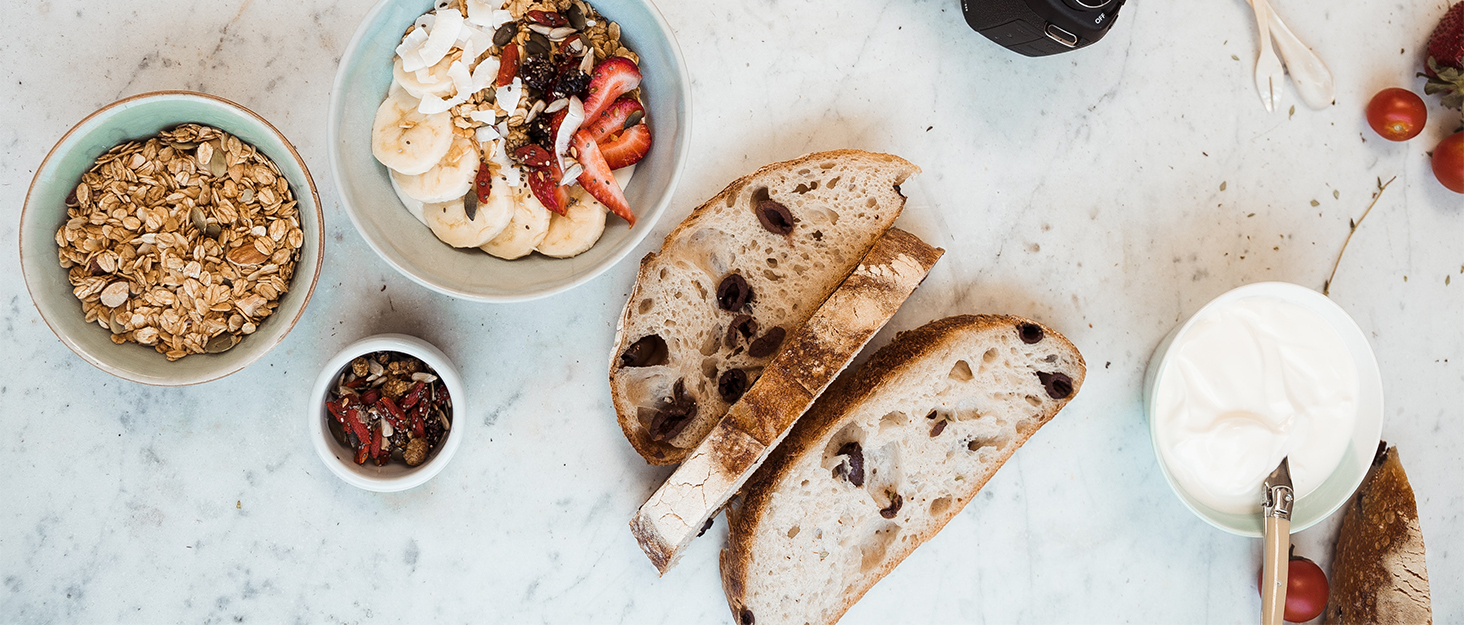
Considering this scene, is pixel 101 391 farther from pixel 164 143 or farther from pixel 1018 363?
pixel 1018 363

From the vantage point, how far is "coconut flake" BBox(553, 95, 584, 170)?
51.0 inches

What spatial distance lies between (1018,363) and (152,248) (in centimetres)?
156

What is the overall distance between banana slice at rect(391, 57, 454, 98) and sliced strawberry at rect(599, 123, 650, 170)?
260 mm

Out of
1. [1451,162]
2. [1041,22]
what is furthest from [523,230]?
[1451,162]

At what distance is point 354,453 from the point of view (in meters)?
1.50

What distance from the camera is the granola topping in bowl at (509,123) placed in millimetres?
1292

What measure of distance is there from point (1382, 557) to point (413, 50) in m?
2.10

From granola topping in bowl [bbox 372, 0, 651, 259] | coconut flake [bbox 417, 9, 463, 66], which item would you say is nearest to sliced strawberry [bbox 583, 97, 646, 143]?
granola topping in bowl [bbox 372, 0, 651, 259]

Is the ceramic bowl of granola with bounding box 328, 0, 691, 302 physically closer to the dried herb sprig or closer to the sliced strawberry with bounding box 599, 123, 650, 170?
the sliced strawberry with bounding box 599, 123, 650, 170

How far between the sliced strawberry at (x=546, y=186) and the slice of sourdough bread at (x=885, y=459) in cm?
64

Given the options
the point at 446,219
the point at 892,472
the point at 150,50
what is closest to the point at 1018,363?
the point at 892,472

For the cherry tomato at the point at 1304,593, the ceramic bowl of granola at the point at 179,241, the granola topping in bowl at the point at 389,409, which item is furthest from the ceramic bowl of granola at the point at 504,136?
the cherry tomato at the point at 1304,593

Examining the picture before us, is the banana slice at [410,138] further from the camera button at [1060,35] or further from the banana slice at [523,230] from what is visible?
the camera button at [1060,35]

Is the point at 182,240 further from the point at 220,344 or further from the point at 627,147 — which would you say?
the point at 627,147
